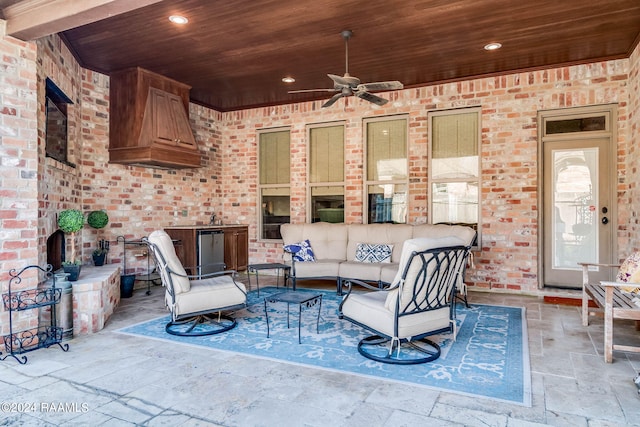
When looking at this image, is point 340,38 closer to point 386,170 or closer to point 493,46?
point 493,46

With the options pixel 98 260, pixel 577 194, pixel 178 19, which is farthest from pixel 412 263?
pixel 98 260

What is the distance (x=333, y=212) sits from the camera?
707 centimetres

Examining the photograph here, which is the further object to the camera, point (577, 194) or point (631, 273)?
point (577, 194)

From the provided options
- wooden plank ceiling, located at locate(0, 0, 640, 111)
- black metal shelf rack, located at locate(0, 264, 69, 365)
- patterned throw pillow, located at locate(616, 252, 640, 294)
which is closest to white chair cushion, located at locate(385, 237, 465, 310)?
patterned throw pillow, located at locate(616, 252, 640, 294)

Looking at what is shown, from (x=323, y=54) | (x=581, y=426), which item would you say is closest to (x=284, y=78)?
(x=323, y=54)

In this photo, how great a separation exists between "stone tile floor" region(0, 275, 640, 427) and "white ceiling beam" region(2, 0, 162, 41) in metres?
2.62

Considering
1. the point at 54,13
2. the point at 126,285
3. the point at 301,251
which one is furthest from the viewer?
the point at 301,251

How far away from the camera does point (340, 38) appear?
4586 millimetres

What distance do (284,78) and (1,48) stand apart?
11.4ft

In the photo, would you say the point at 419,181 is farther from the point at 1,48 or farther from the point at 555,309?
the point at 1,48

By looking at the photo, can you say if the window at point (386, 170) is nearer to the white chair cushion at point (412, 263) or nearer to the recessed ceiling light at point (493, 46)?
the recessed ceiling light at point (493, 46)

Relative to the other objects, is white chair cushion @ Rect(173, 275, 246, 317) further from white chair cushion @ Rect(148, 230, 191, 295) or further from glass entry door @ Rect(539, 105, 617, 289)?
glass entry door @ Rect(539, 105, 617, 289)

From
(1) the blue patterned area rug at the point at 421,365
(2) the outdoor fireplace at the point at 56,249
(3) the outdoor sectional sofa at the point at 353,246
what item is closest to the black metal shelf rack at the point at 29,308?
(1) the blue patterned area rug at the point at 421,365

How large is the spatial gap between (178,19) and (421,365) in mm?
3920
